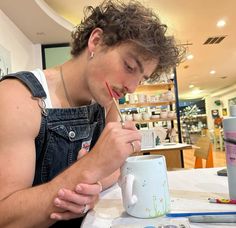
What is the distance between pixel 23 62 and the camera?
4.14m

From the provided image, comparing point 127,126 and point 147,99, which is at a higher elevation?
point 147,99

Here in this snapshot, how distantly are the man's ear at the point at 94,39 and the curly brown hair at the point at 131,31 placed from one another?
21 millimetres

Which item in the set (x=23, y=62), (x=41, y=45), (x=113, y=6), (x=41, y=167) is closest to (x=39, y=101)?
(x=41, y=167)

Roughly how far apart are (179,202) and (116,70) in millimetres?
423

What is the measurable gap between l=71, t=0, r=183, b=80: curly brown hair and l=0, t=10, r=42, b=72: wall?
2663mm

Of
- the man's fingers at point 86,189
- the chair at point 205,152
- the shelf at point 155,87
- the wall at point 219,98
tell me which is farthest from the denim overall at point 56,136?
the wall at point 219,98

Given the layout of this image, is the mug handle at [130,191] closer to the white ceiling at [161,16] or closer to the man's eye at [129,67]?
the man's eye at [129,67]

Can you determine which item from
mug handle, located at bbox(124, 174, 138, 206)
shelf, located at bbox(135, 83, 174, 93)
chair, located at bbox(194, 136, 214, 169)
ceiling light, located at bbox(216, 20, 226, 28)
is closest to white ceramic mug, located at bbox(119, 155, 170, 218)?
mug handle, located at bbox(124, 174, 138, 206)

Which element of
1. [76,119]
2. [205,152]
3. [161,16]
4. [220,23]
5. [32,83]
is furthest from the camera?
[220,23]

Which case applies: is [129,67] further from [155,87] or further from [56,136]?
[155,87]

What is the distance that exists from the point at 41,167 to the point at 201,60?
7.14m

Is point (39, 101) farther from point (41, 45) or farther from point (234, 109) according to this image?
point (41, 45)

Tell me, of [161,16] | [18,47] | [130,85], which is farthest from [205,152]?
[18,47]

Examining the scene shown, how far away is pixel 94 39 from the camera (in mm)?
932
